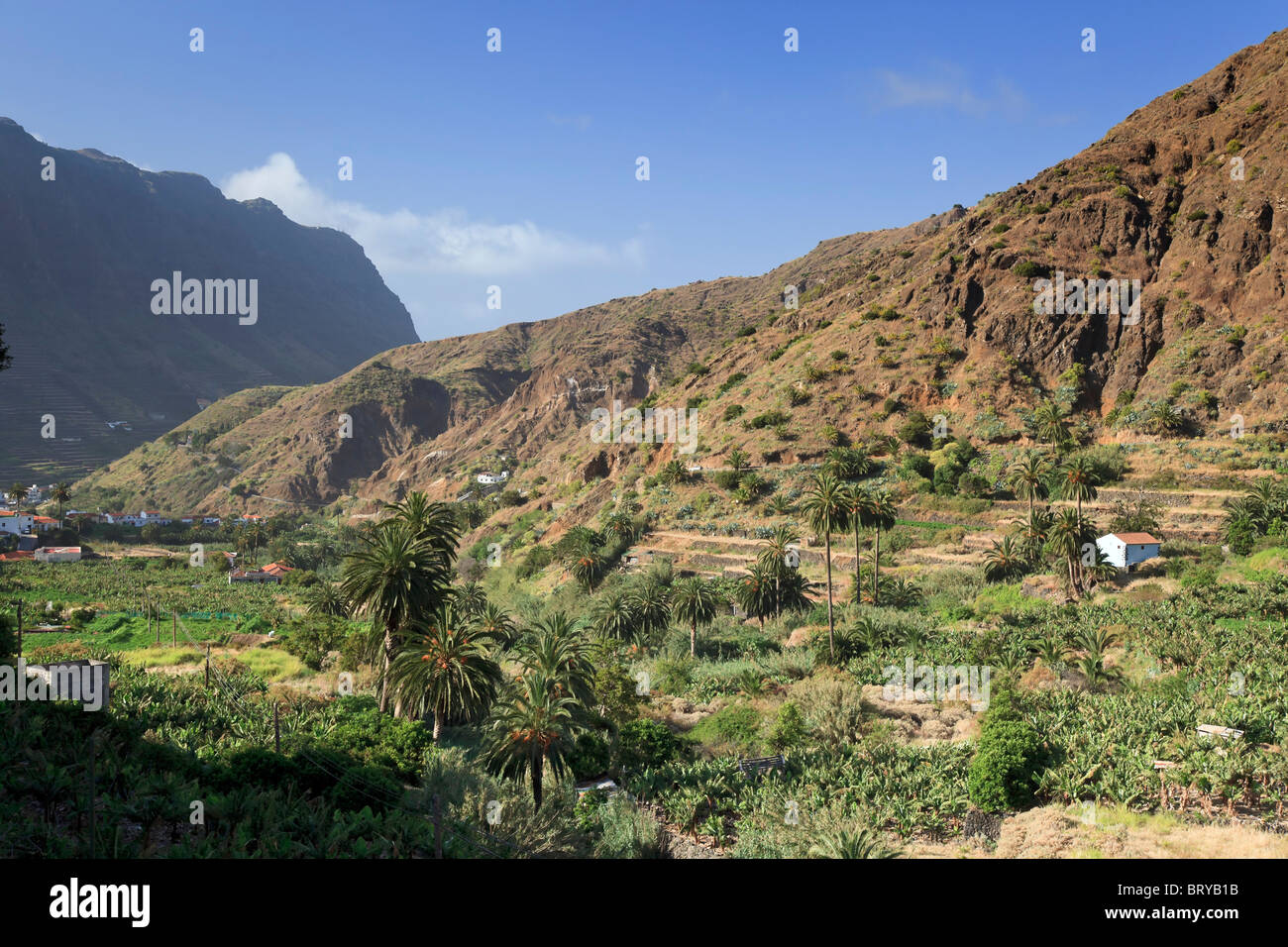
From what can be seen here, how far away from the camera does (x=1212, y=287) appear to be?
64438 mm

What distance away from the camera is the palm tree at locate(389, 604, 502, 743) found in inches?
975

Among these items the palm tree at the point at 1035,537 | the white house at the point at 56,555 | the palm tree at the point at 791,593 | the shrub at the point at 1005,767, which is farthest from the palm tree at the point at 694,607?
the white house at the point at 56,555

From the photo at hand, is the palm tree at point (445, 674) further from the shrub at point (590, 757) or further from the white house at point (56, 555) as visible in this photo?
the white house at point (56, 555)

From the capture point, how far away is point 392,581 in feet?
89.9

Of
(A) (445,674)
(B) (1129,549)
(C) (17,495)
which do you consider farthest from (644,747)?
(C) (17,495)

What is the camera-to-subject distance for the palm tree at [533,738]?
2177 centimetres

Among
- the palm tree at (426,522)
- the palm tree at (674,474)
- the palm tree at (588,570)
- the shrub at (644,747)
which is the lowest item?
the shrub at (644,747)

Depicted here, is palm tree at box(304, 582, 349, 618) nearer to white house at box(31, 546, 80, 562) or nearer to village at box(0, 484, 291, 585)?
village at box(0, 484, 291, 585)

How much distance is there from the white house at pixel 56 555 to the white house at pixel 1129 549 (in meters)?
113

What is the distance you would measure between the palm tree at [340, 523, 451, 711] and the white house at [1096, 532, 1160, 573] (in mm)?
38187

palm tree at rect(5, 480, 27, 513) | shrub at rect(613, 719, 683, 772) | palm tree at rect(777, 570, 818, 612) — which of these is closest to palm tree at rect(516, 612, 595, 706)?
shrub at rect(613, 719, 683, 772)

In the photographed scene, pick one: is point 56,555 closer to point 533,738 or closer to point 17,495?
point 17,495
